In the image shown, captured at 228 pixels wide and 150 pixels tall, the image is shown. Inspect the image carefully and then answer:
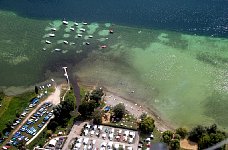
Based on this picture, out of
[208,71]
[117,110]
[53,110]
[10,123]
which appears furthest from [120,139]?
[208,71]

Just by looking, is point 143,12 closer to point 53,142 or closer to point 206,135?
point 206,135

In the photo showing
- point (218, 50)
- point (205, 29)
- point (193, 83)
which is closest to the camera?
point (193, 83)

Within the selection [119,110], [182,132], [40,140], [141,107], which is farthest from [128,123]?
[40,140]

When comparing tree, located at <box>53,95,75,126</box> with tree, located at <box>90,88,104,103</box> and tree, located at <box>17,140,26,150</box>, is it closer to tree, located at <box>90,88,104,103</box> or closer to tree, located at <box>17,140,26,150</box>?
tree, located at <box>90,88,104,103</box>

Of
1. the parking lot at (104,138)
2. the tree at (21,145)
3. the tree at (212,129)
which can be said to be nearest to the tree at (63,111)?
the parking lot at (104,138)

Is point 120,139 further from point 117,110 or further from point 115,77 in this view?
point 115,77

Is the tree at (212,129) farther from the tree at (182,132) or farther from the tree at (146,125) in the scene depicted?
the tree at (146,125)

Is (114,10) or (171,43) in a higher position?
(114,10)

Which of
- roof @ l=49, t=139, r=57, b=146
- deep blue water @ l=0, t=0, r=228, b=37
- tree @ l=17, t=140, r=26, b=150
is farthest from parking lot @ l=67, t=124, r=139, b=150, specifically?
deep blue water @ l=0, t=0, r=228, b=37

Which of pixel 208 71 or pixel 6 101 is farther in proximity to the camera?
pixel 208 71
